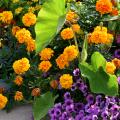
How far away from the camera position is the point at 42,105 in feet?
9.07

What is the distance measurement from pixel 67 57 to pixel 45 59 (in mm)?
231

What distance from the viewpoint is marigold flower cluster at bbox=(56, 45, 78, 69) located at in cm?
279

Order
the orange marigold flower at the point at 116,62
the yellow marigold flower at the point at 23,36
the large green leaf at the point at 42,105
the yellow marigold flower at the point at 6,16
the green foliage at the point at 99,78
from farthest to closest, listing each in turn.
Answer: the yellow marigold flower at the point at 6,16 → the yellow marigold flower at the point at 23,36 → the orange marigold flower at the point at 116,62 → the large green leaf at the point at 42,105 → the green foliage at the point at 99,78

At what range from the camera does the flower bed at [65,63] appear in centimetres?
264

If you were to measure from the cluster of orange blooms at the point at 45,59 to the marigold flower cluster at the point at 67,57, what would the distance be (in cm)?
9

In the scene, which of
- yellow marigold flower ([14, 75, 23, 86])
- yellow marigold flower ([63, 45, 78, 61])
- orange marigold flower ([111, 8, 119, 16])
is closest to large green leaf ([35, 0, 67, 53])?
yellow marigold flower ([63, 45, 78, 61])

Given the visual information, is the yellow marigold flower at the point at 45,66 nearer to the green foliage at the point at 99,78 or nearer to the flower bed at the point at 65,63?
the flower bed at the point at 65,63

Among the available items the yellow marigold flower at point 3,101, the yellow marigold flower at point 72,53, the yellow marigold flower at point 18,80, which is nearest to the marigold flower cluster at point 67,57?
the yellow marigold flower at point 72,53

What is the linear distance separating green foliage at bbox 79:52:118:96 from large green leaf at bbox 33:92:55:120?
0.31 metres

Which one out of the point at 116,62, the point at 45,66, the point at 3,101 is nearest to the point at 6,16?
the point at 45,66

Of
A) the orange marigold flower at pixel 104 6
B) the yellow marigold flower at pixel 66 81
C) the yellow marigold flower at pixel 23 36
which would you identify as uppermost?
the orange marigold flower at pixel 104 6

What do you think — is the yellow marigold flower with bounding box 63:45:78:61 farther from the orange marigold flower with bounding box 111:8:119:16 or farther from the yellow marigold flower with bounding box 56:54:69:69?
the orange marigold flower with bounding box 111:8:119:16

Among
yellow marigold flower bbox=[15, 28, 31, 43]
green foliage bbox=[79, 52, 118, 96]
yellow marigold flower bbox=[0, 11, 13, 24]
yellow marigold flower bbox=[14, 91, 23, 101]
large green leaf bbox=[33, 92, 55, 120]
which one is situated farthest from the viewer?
yellow marigold flower bbox=[0, 11, 13, 24]

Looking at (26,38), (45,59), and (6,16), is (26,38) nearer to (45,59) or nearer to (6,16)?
(45,59)
